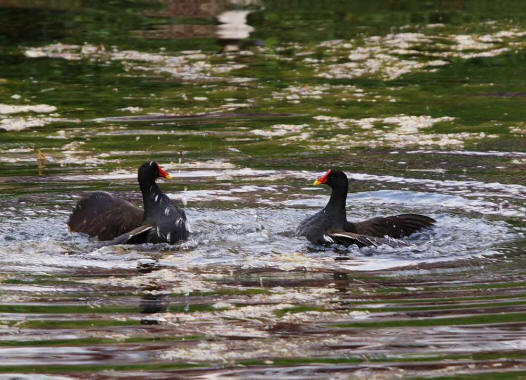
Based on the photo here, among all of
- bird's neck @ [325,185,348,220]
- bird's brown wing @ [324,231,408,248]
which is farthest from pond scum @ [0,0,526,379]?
bird's neck @ [325,185,348,220]

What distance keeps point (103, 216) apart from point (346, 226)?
2055mm

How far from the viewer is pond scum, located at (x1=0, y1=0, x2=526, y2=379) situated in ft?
19.2

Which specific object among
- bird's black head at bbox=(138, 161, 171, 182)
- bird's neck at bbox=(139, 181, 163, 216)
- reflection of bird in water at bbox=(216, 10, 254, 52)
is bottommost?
bird's neck at bbox=(139, 181, 163, 216)

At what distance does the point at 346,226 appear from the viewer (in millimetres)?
9062

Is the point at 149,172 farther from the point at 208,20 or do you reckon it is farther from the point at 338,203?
the point at 208,20

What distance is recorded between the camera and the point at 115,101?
14781 millimetres

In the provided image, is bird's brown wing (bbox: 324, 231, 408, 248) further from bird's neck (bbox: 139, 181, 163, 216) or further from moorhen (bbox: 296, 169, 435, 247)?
bird's neck (bbox: 139, 181, 163, 216)

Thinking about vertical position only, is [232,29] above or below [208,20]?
below

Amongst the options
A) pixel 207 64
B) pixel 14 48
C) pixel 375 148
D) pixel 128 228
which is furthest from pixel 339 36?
pixel 128 228

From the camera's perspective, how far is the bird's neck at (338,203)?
9.10 meters

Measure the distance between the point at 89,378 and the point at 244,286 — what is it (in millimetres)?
2029

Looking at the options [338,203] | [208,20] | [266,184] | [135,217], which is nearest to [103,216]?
[135,217]

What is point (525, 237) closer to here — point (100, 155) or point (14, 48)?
point (100, 155)

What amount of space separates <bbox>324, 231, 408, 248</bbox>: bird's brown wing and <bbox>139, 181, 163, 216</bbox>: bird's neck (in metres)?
1.50
